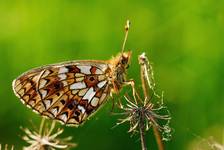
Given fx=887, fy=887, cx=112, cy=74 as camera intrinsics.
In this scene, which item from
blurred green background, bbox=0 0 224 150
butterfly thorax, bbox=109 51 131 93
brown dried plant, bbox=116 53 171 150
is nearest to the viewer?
brown dried plant, bbox=116 53 171 150

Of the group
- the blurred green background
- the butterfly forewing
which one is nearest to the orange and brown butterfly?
the butterfly forewing

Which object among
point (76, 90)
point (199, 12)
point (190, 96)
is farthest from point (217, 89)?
point (76, 90)

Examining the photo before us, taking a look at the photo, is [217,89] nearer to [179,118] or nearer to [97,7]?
[179,118]

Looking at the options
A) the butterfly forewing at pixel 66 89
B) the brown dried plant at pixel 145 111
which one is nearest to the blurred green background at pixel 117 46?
the butterfly forewing at pixel 66 89

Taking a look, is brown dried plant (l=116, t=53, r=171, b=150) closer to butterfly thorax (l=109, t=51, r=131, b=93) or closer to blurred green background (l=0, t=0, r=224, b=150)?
butterfly thorax (l=109, t=51, r=131, b=93)

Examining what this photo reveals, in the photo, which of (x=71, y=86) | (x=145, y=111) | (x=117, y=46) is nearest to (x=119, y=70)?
(x=71, y=86)

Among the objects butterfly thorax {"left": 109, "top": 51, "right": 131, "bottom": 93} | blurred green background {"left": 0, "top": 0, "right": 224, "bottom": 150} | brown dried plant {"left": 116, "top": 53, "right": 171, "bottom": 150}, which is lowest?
brown dried plant {"left": 116, "top": 53, "right": 171, "bottom": 150}
